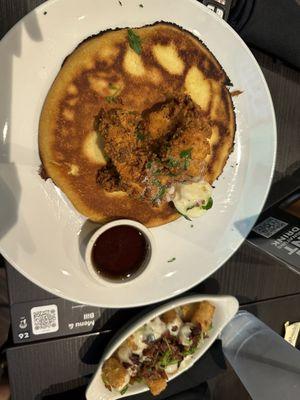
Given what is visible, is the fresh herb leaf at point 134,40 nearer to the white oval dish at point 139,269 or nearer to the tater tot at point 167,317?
the white oval dish at point 139,269

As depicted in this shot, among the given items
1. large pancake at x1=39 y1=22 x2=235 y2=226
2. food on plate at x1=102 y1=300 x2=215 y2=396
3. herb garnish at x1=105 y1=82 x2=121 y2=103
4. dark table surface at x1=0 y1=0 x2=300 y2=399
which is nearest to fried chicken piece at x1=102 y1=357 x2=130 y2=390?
food on plate at x1=102 y1=300 x2=215 y2=396

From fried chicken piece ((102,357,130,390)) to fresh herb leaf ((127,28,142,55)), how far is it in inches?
56.6

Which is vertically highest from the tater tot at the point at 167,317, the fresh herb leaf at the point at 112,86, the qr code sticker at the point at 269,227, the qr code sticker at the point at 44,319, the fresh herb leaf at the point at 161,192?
the fresh herb leaf at the point at 112,86

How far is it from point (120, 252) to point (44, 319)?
0.53 meters

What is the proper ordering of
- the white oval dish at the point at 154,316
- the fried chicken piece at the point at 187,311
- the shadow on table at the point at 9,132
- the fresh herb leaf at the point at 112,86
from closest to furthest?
the shadow on table at the point at 9,132, the fresh herb leaf at the point at 112,86, the white oval dish at the point at 154,316, the fried chicken piece at the point at 187,311

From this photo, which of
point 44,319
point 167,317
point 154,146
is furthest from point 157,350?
point 154,146

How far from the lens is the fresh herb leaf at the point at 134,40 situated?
1524 millimetres

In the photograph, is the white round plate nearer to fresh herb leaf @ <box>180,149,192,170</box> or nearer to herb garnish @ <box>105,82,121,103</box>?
herb garnish @ <box>105,82,121,103</box>

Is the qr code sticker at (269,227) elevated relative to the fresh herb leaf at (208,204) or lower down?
lower down

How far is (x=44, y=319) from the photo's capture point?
1.95 meters

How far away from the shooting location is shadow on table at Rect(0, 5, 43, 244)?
56.6 inches

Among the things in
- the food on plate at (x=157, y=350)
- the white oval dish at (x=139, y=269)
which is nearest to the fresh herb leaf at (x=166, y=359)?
the food on plate at (x=157, y=350)

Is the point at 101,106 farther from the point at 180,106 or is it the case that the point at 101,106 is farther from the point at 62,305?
the point at 62,305

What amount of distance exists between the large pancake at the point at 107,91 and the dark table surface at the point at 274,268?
1.61 feet
